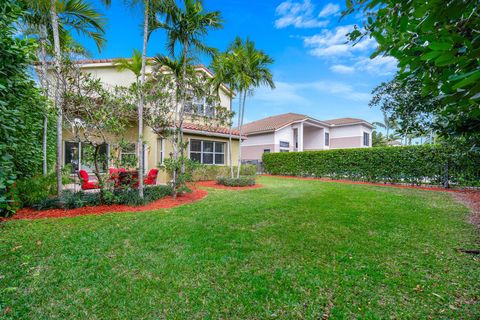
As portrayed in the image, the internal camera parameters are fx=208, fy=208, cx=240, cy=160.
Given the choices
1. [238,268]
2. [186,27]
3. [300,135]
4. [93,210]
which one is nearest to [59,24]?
[186,27]

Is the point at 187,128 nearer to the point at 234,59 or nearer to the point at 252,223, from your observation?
the point at 234,59

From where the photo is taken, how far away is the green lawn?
247cm

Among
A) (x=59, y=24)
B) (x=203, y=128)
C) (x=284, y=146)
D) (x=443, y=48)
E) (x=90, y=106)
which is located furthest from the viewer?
(x=284, y=146)

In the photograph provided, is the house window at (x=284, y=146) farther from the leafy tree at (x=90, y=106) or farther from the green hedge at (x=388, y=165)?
the leafy tree at (x=90, y=106)

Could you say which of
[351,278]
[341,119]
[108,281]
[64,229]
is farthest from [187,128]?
[341,119]

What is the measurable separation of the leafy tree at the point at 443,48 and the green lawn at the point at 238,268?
Answer: 2.21 metres

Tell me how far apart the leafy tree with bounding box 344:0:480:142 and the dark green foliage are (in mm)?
3724

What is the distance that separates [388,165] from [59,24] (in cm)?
1717

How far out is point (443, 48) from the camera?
105cm

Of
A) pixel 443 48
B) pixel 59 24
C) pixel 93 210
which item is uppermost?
pixel 59 24

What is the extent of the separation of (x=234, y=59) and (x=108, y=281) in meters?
10.9

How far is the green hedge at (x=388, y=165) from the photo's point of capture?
1091cm

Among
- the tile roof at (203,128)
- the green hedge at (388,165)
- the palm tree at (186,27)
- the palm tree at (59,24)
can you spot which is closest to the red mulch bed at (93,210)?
the palm tree at (186,27)

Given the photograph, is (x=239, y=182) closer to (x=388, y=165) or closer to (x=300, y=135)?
(x=388, y=165)
